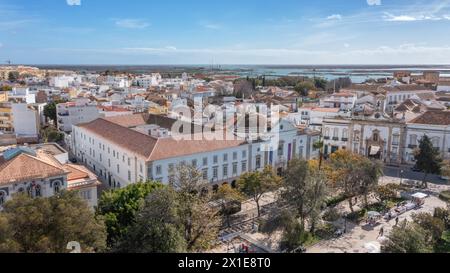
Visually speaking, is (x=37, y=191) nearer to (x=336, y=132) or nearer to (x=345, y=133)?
(x=336, y=132)

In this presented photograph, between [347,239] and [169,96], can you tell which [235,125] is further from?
[169,96]

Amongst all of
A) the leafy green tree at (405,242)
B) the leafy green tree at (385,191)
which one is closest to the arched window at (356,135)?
the leafy green tree at (385,191)

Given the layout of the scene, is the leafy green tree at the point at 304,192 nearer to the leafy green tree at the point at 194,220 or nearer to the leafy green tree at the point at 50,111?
the leafy green tree at the point at 194,220

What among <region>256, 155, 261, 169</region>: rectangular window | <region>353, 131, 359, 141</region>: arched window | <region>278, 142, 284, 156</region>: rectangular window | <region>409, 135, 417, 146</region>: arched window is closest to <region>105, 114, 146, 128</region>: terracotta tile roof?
<region>256, 155, 261, 169</region>: rectangular window

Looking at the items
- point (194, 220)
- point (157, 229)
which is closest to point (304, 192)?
point (194, 220)

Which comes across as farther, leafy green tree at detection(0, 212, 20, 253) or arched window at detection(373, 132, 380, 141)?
arched window at detection(373, 132, 380, 141)

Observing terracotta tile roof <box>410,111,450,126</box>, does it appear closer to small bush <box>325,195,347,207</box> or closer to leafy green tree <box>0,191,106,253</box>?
small bush <box>325,195,347,207</box>
